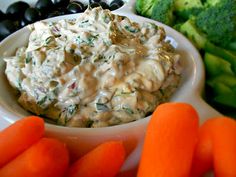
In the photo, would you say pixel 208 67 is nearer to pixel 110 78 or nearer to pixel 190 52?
pixel 190 52

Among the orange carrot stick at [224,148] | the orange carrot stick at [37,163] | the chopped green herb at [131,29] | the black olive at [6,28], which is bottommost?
the black olive at [6,28]

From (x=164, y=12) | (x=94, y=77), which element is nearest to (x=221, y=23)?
(x=164, y=12)

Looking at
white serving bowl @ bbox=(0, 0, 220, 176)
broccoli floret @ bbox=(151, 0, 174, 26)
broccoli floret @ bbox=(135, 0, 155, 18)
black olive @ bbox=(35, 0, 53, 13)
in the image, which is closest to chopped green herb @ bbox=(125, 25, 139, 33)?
white serving bowl @ bbox=(0, 0, 220, 176)

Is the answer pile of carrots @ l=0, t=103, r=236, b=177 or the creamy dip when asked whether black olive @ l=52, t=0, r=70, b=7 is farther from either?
pile of carrots @ l=0, t=103, r=236, b=177

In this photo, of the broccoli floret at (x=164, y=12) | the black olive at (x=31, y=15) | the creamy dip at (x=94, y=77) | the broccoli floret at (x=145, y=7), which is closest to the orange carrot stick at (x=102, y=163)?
the creamy dip at (x=94, y=77)

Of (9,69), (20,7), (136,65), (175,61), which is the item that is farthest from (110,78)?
(20,7)

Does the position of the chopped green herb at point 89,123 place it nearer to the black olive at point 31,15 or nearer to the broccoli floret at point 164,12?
the broccoli floret at point 164,12
